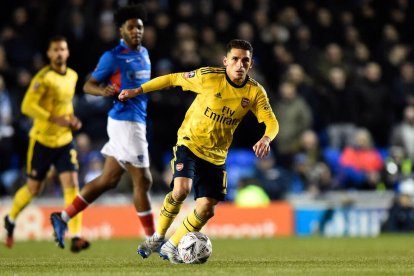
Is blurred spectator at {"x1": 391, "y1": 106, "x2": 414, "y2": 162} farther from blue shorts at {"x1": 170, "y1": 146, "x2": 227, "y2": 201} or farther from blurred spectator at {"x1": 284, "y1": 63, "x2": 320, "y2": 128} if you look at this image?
blue shorts at {"x1": 170, "y1": 146, "x2": 227, "y2": 201}

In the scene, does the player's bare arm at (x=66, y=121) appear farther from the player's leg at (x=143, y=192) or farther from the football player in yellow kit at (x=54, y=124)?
the player's leg at (x=143, y=192)

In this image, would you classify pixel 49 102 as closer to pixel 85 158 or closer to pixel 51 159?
pixel 51 159

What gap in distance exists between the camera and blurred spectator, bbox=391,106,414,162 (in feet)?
60.7

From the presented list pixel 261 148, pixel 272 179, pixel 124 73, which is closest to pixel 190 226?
pixel 261 148

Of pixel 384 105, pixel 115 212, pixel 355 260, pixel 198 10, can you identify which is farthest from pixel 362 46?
pixel 355 260

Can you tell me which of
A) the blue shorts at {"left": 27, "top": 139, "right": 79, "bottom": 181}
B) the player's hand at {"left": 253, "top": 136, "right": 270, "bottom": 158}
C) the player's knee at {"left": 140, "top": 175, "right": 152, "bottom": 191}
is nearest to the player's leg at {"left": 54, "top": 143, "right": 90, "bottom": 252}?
the blue shorts at {"left": 27, "top": 139, "right": 79, "bottom": 181}

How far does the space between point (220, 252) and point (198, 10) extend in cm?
880

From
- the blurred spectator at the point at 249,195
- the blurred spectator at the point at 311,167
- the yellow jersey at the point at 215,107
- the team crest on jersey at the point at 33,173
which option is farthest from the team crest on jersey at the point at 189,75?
the blurred spectator at the point at 311,167

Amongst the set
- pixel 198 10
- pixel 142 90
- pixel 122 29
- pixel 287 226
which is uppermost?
pixel 198 10

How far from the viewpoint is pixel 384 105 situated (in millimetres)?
19281

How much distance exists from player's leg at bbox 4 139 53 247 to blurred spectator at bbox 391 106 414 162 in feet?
26.8

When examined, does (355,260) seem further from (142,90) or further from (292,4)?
(292,4)

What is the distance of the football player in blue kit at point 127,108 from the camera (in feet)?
35.6

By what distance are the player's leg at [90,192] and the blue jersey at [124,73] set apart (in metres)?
0.54
